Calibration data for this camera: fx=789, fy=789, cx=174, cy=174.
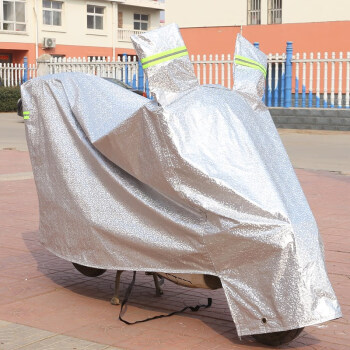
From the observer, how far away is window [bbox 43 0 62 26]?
4622 centimetres

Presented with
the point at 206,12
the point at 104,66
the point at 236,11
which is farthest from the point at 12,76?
the point at 236,11

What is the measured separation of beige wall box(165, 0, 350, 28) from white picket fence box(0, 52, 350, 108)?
8.70 metres

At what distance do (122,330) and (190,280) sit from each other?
1.68 feet

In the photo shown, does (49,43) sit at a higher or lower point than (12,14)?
lower

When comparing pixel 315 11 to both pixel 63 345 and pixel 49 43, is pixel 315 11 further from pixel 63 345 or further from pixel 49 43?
pixel 63 345

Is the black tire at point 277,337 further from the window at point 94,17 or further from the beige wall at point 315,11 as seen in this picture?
the window at point 94,17

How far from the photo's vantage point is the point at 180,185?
4.53m

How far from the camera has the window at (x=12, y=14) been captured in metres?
44.3

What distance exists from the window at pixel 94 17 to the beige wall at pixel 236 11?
11.0 m

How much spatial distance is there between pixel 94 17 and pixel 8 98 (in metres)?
19.0

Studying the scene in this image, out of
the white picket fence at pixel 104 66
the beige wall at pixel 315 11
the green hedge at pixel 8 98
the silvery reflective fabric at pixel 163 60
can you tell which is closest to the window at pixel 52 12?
the green hedge at pixel 8 98

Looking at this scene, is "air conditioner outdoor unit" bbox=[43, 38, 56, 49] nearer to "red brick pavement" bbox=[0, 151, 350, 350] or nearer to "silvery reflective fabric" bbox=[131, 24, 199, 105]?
"red brick pavement" bbox=[0, 151, 350, 350]

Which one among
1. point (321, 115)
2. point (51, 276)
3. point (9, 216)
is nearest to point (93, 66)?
point (321, 115)

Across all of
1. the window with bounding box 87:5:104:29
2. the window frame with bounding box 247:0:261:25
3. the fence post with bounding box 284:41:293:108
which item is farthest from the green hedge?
the window with bounding box 87:5:104:29
